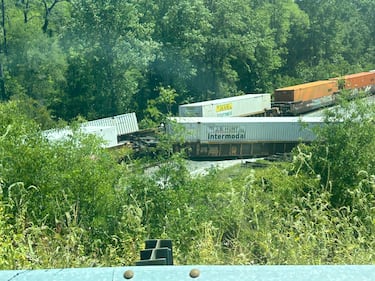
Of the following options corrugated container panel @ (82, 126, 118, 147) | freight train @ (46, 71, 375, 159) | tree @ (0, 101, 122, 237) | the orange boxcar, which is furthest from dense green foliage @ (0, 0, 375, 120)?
tree @ (0, 101, 122, 237)

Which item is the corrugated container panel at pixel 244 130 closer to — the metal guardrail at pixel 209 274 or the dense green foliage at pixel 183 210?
the dense green foliage at pixel 183 210

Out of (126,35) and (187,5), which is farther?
(187,5)

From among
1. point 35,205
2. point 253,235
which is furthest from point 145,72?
point 253,235

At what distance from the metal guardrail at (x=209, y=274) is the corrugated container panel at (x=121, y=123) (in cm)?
2624

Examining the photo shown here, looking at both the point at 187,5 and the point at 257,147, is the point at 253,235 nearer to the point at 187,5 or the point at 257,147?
the point at 257,147

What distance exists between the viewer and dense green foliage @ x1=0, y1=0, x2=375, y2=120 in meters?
31.3

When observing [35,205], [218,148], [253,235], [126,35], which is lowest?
[218,148]

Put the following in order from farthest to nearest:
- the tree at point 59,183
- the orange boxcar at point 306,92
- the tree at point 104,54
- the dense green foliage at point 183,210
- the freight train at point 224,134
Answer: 1. the orange boxcar at point 306,92
2. the tree at point 104,54
3. the freight train at point 224,134
4. the tree at point 59,183
5. the dense green foliage at point 183,210

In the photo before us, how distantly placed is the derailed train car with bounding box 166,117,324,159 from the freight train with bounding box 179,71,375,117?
3763 millimetres

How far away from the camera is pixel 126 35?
31109 mm

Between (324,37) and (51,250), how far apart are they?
43850 millimetres

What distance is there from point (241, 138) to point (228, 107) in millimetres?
5780

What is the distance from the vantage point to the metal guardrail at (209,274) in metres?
1.41

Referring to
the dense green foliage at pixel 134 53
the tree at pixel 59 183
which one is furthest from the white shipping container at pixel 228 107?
the tree at pixel 59 183
